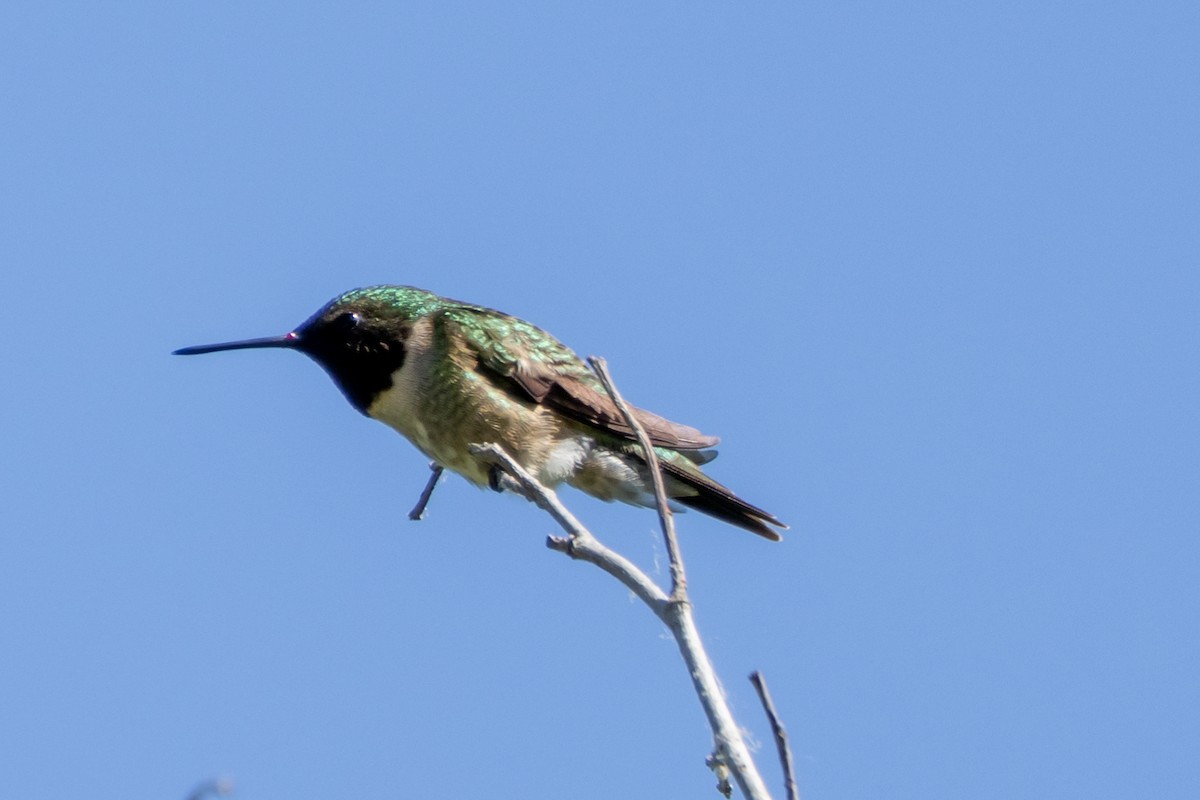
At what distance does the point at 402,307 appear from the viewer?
7148 mm

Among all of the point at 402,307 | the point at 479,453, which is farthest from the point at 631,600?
the point at 402,307

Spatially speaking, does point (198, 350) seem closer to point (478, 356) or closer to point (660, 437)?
point (478, 356)

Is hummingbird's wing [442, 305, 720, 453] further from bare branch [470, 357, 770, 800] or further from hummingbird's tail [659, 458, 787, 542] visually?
bare branch [470, 357, 770, 800]

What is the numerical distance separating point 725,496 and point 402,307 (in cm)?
173

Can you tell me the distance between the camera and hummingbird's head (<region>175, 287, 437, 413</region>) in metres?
6.95

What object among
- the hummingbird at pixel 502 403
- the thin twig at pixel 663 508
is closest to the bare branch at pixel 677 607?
the thin twig at pixel 663 508

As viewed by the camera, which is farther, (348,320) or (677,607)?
(348,320)

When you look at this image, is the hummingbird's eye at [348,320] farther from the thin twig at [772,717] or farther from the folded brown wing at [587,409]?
Result: the thin twig at [772,717]

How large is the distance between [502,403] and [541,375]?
0.25 m

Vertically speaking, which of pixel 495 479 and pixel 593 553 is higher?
pixel 495 479

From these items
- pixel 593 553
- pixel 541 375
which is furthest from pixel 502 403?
pixel 593 553

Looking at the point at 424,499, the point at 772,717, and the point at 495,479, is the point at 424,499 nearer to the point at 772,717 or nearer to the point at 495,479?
the point at 495,479

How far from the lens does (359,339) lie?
7.06 metres

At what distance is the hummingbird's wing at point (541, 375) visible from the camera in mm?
6773
